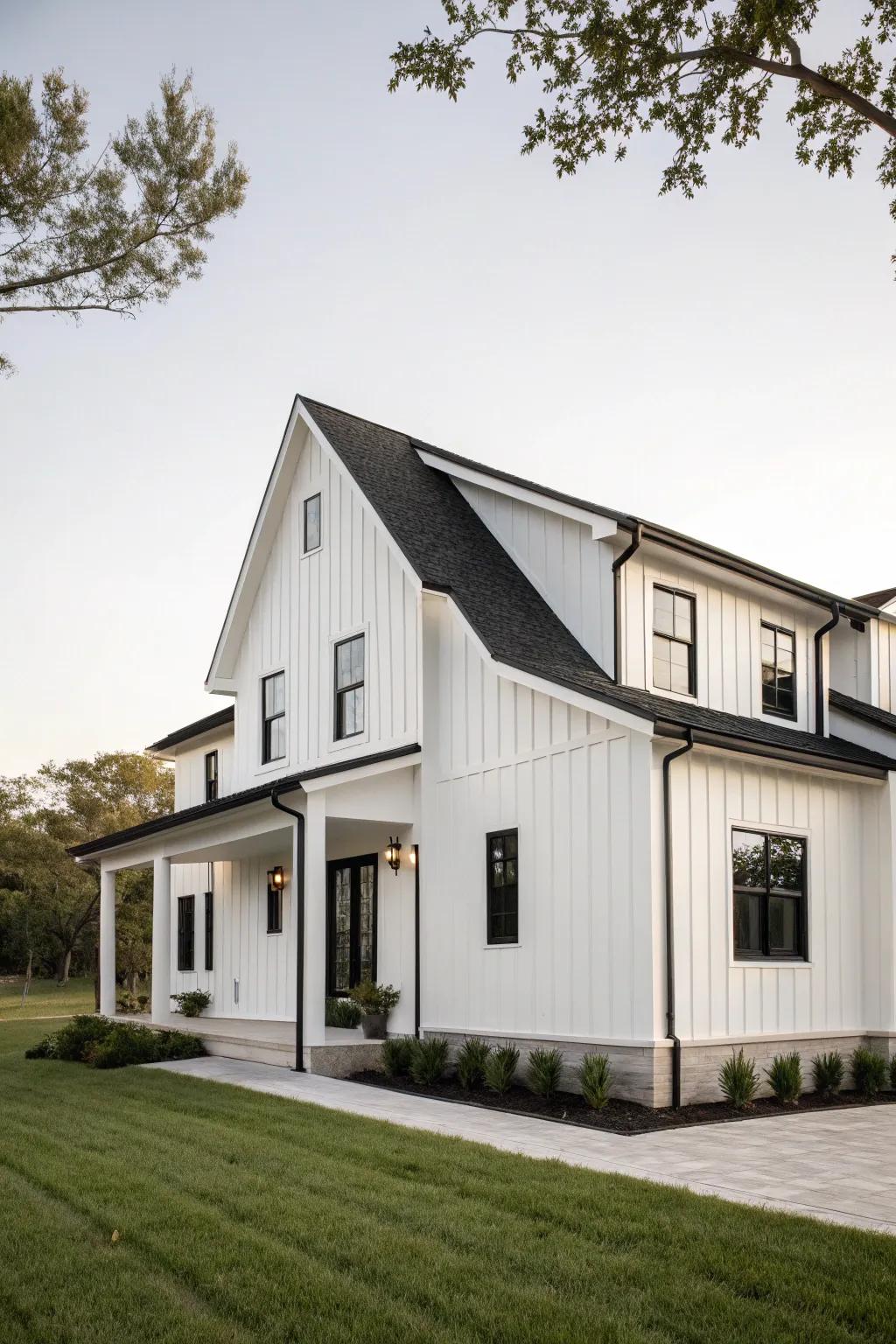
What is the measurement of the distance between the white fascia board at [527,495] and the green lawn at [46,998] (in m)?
19.0

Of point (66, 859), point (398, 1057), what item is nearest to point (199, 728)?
point (398, 1057)

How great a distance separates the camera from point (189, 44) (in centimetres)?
1284

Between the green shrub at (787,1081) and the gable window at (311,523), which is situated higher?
the gable window at (311,523)

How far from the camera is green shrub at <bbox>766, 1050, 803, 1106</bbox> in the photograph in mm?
12500

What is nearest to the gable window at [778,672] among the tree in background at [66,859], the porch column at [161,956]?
the porch column at [161,956]

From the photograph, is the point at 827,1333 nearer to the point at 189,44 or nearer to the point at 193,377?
the point at 189,44

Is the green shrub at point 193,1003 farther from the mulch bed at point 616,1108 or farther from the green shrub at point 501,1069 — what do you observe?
the green shrub at point 501,1069

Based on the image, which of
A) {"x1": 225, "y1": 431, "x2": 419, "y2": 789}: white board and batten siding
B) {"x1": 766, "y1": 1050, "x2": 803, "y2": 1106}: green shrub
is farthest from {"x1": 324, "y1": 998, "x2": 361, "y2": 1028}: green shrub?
{"x1": 766, "y1": 1050, "x2": 803, "y2": 1106}: green shrub

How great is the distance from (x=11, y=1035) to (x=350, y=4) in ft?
63.4

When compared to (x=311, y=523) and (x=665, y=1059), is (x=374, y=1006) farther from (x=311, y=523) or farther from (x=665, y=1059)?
(x=311, y=523)

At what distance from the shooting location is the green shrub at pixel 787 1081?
492 inches

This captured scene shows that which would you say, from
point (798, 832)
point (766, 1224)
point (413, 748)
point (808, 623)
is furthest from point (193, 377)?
point (766, 1224)

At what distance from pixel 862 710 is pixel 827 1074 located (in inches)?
225

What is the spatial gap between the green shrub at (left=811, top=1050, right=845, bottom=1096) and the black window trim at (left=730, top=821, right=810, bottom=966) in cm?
110
